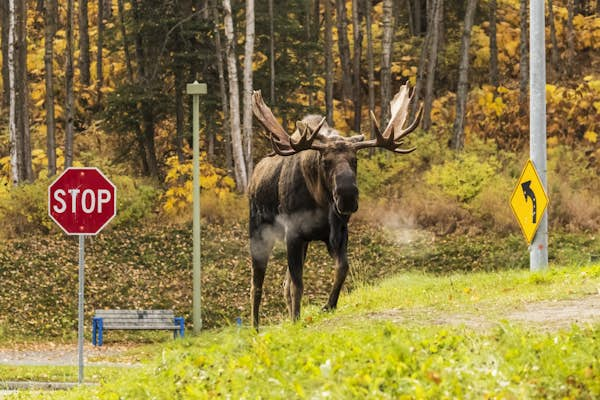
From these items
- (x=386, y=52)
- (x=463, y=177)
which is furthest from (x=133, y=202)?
(x=463, y=177)

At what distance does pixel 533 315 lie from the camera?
12.9 metres

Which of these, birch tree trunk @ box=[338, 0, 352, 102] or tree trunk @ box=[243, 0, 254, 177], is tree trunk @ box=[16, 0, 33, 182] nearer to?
tree trunk @ box=[243, 0, 254, 177]

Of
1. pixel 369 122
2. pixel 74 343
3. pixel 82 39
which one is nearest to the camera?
pixel 74 343

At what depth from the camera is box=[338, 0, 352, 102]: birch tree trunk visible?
127 feet

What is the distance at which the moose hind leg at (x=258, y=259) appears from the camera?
52.0ft

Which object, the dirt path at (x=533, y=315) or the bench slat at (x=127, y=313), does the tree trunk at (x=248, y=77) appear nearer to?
the bench slat at (x=127, y=313)

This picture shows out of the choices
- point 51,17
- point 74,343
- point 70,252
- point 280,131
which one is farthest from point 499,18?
point 280,131

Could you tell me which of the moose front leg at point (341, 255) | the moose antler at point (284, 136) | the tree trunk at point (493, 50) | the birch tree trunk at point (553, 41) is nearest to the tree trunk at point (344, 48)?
the tree trunk at point (493, 50)

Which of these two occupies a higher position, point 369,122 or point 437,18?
point 437,18

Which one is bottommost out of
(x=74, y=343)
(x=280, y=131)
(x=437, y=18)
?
(x=74, y=343)

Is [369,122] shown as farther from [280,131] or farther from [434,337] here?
[434,337]

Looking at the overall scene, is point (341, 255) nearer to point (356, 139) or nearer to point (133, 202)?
point (356, 139)

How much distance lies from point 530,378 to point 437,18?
1090 inches

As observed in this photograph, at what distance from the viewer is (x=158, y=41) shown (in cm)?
3656
